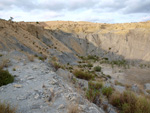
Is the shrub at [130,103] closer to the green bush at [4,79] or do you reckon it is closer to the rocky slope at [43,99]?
the rocky slope at [43,99]

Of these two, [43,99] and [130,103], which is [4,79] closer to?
[43,99]

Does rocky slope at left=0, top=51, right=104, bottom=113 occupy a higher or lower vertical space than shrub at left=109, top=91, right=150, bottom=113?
higher

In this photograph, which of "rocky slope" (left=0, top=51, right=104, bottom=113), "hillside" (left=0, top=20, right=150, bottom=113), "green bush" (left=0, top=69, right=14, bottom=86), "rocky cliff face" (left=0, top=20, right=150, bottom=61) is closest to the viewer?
"rocky slope" (left=0, top=51, right=104, bottom=113)

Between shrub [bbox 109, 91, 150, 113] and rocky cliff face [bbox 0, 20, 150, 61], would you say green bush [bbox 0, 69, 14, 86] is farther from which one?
rocky cliff face [bbox 0, 20, 150, 61]

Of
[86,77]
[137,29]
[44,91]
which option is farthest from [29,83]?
[137,29]

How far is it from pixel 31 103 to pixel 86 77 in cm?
672

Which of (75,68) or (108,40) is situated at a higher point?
(108,40)

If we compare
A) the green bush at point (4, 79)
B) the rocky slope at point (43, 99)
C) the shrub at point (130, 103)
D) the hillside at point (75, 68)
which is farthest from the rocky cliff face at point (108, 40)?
the rocky slope at point (43, 99)

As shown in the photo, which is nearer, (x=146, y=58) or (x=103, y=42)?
(x=146, y=58)

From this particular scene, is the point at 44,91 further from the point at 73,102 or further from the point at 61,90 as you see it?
the point at 73,102

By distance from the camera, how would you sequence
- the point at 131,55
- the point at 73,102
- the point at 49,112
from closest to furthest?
1. the point at 49,112
2. the point at 73,102
3. the point at 131,55

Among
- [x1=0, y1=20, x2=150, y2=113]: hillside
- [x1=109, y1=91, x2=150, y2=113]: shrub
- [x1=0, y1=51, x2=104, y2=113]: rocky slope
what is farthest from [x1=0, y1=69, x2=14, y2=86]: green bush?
[x1=109, y1=91, x2=150, y2=113]: shrub

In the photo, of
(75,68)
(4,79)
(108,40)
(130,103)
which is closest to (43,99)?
(4,79)

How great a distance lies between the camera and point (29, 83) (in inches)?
200
